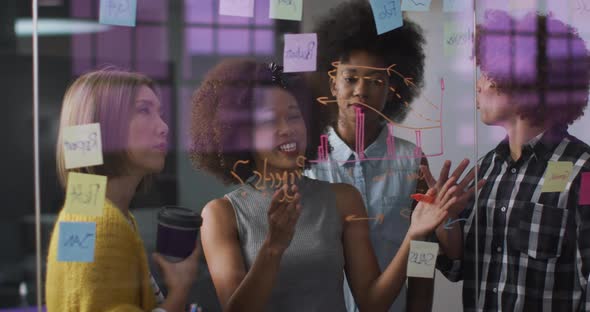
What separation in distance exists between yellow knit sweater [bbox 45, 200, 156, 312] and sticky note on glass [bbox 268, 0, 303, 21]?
796 millimetres

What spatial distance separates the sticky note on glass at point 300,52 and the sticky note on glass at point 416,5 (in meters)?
0.35

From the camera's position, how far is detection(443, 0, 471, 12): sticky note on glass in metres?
2.60

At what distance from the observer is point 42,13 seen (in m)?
2.22

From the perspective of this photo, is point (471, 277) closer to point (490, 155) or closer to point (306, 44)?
point (490, 155)

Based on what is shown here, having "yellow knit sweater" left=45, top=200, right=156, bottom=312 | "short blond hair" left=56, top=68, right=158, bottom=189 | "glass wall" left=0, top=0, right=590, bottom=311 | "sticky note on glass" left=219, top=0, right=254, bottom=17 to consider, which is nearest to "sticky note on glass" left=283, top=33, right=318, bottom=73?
"glass wall" left=0, top=0, right=590, bottom=311

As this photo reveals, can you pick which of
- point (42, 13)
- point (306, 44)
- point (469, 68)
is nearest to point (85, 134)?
point (42, 13)

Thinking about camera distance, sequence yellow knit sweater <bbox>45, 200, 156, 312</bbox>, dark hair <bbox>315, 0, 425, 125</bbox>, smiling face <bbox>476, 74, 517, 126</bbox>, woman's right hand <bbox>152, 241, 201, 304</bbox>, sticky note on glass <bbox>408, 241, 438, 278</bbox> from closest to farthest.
Result: yellow knit sweater <bbox>45, 200, 156, 312</bbox> < woman's right hand <bbox>152, 241, 201, 304</bbox> < dark hair <bbox>315, 0, 425, 125</bbox> < sticky note on glass <bbox>408, 241, 438, 278</bbox> < smiling face <bbox>476, 74, 517, 126</bbox>

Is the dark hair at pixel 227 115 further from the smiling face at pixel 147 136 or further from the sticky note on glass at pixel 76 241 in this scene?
the sticky note on glass at pixel 76 241

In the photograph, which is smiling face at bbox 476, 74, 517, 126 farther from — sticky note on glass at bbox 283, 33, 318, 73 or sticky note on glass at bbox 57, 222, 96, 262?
sticky note on glass at bbox 57, 222, 96, 262

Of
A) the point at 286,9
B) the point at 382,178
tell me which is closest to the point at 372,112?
the point at 382,178

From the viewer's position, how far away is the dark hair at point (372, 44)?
8.05 feet

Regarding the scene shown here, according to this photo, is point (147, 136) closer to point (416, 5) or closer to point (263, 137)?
point (263, 137)

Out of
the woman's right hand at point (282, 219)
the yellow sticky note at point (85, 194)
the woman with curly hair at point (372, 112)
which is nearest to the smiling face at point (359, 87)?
the woman with curly hair at point (372, 112)

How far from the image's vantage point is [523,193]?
2.69 metres
